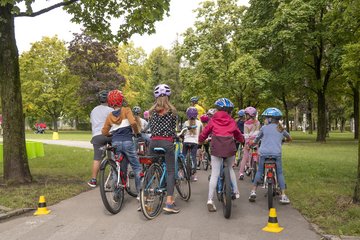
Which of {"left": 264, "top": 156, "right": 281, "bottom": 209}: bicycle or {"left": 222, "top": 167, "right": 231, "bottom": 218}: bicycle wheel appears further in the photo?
{"left": 264, "top": 156, "right": 281, "bottom": 209}: bicycle

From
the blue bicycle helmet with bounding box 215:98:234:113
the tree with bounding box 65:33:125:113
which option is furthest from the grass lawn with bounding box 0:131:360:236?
the tree with bounding box 65:33:125:113

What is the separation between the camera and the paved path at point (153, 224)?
18.0ft

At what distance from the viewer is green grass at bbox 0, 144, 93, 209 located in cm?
765

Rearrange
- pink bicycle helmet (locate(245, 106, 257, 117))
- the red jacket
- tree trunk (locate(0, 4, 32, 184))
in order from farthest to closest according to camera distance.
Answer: pink bicycle helmet (locate(245, 106, 257, 117)), tree trunk (locate(0, 4, 32, 184)), the red jacket

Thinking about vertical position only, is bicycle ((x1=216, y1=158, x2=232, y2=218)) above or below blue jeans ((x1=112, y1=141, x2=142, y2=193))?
below

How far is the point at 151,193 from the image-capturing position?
21.0ft

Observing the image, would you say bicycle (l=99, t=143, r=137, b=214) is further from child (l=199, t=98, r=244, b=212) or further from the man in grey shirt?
child (l=199, t=98, r=244, b=212)

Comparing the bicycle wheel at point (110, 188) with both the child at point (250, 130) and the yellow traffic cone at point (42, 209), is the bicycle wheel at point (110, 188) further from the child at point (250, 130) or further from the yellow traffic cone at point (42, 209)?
the child at point (250, 130)

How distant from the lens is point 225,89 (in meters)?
35.5

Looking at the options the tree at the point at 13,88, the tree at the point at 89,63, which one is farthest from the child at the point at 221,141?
the tree at the point at 89,63

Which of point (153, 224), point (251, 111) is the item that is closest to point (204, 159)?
point (251, 111)

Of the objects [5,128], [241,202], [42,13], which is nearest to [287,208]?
[241,202]

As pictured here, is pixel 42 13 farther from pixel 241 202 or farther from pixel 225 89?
pixel 225 89

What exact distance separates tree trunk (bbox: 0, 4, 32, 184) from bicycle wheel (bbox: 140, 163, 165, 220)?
4.30 metres
